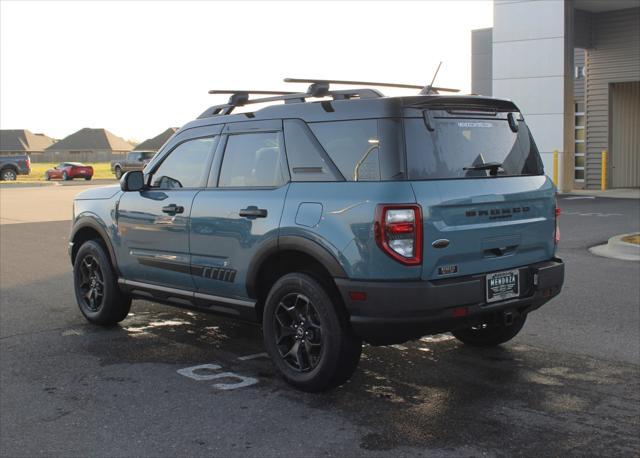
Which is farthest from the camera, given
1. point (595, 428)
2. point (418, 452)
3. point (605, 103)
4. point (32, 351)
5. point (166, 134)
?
point (166, 134)

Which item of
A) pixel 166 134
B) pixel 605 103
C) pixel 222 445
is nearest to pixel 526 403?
pixel 222 445

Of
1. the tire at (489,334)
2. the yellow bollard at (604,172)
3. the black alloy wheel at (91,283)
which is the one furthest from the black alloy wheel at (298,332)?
the yellow bollard at (604,172)

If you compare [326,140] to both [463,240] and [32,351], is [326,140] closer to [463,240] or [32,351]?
[463,240]

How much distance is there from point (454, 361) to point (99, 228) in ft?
11.4

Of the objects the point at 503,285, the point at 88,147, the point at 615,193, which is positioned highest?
the point at 88,147

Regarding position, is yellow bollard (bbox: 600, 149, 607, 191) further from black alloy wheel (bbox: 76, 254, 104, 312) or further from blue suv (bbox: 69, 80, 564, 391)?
black alloy wheel (bbox: 76, 254, 104, 312)

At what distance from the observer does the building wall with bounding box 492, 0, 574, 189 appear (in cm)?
2430

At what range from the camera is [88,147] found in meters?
108

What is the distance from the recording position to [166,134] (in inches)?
3649

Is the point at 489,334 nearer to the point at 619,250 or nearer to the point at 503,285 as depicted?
the point at 503,285

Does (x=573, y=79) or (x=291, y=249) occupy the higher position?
(x=573, y=79)

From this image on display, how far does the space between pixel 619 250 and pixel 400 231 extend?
8.11 meters

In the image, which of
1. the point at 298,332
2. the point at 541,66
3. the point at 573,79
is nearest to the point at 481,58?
the point at 573,79

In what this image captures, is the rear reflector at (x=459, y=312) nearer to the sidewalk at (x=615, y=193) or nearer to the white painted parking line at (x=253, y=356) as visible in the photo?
the white painted parking line at (x=253, y=356)
